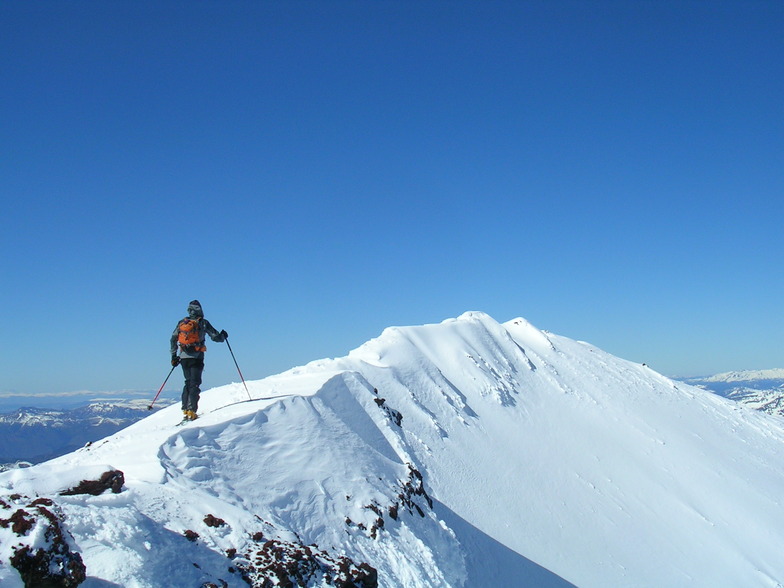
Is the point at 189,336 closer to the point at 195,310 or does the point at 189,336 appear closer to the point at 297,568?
the point at 195,310

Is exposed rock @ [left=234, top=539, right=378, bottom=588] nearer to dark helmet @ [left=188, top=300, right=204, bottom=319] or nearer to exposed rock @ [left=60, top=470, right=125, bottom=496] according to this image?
exposed rock @ [left=60, top=470, right=125, bottom=496]

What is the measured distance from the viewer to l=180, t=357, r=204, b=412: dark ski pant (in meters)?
16.3

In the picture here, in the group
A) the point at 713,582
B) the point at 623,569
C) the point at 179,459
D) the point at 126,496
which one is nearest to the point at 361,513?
the point at 179,459

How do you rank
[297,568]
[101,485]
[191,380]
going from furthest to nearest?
[191,380] < [297,568] < [101,485]

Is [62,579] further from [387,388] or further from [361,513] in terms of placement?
[387,388]

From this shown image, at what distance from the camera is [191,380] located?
16.4 metres

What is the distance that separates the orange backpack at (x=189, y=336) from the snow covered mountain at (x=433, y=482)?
2.66m

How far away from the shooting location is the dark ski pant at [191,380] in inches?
642

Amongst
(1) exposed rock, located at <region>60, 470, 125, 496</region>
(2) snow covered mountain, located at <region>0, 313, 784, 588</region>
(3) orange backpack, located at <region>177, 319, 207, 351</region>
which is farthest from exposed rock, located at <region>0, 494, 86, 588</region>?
(3) orange backpack, located at <region>177, 319, 207, 351</region>

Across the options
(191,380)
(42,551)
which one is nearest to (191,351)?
(191,380)

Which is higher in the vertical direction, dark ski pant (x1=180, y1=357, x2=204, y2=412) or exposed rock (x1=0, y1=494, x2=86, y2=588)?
dark ski pant (x1=180, y1=357, x2=204, y2=412)

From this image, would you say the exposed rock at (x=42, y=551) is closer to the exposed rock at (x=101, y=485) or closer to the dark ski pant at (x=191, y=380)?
the exposed rock at (x=101, y=485)

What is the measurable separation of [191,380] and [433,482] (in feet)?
51.5

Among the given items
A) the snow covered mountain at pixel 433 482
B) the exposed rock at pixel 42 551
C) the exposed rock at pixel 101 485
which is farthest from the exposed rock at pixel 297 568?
the exposed rock at pixel 42 551
